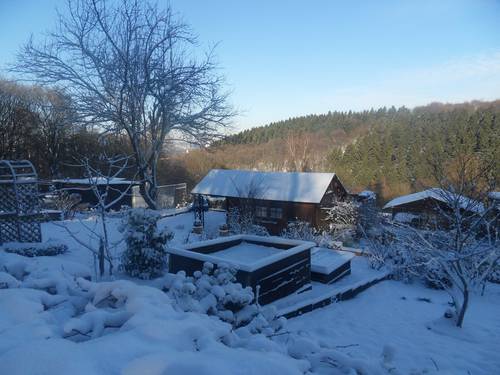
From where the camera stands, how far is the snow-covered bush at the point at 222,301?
3.02 meters

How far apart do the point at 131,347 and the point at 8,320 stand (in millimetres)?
1077

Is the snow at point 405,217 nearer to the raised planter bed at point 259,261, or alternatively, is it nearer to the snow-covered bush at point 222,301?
the raised planter bed at point 259,261

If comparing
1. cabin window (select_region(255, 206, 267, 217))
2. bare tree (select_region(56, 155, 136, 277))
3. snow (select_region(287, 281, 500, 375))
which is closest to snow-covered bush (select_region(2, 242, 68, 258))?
bare tree (select_region(56, 155, 136, 277))

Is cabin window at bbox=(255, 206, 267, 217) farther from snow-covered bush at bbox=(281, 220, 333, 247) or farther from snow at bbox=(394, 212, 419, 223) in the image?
snow at bbox=(394, 212, 419, 223)

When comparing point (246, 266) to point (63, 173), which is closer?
point (246, 266)

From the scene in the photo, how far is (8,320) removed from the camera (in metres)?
2.27

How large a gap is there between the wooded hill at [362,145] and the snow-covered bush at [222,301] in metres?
18.9

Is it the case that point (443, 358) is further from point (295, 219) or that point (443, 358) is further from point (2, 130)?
point (2, 130)

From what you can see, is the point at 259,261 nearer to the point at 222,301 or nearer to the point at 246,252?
the point at 246,252

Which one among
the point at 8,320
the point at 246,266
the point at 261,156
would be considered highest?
the point at 261,156

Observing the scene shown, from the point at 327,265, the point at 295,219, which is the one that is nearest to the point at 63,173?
the point at 295,219

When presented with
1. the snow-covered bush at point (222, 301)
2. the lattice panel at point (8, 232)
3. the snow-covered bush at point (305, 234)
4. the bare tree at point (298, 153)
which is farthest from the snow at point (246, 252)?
the bare tree at point (298, 153)

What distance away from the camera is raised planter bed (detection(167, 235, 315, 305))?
623 cm

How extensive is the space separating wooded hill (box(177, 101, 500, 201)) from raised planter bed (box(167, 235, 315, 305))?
15431 millimetres
